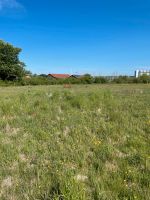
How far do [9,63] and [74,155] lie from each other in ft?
151

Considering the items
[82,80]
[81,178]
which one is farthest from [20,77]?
[81,178]

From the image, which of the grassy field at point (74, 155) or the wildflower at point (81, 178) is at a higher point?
the grassy field at point (74, 155)

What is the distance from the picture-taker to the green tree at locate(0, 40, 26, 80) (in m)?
46.8

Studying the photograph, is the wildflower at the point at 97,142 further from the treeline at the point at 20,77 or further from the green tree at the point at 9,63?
the green tree at the point at 9,63

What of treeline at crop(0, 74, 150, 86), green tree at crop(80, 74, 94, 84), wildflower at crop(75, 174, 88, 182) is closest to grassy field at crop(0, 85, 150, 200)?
wildflower at crop(75, 174, 88, 182)

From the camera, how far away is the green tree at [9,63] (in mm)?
46844

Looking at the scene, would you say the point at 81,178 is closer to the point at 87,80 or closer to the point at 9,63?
the point at 87,80

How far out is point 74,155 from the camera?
4.13 metres

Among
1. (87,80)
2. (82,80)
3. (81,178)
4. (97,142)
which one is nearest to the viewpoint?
(81,178)

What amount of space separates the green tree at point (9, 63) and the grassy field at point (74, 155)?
136ft

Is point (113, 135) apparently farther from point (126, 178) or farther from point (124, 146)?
point (126, 178)

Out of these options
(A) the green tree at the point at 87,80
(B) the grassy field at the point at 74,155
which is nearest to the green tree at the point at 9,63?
(A) the green tree at the point at 87,80

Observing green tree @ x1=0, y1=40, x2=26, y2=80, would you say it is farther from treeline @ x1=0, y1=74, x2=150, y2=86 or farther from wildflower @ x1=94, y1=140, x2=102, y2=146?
wildflower @ x1=94, y1=140, x2=102, y2=146

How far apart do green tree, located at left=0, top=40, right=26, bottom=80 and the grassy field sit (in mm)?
41365
